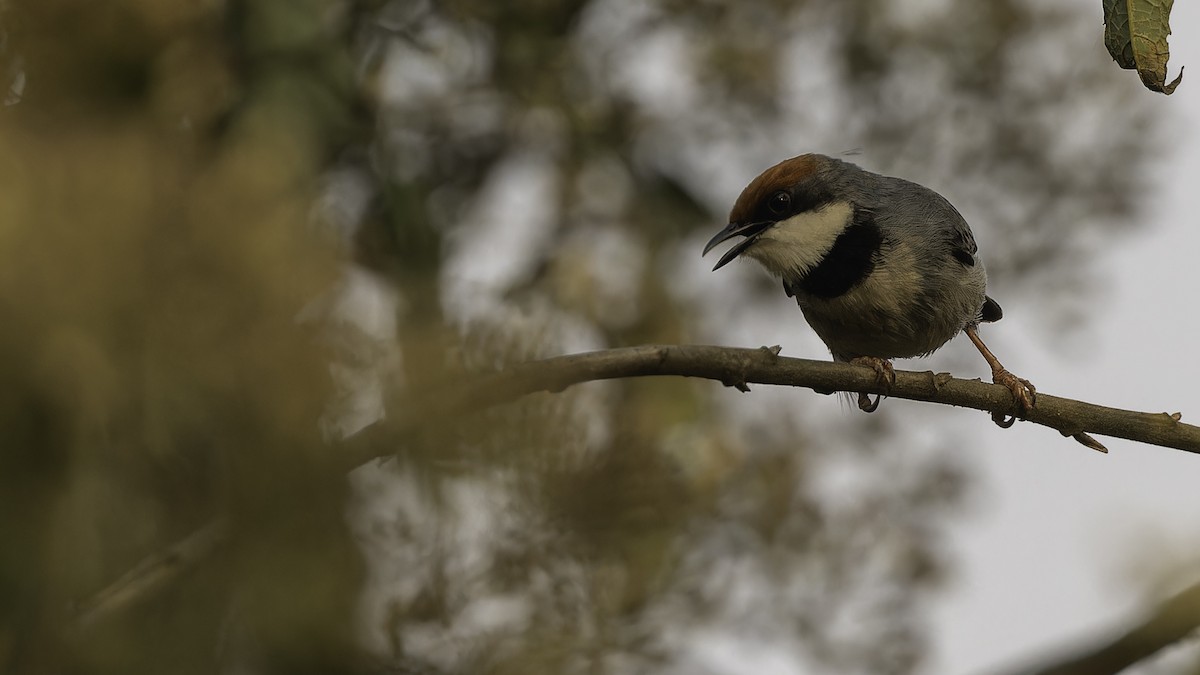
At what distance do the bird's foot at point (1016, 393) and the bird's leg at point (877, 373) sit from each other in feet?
0.79

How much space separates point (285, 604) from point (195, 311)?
0.69 ft

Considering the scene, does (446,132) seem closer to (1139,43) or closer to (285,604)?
(1139,43)

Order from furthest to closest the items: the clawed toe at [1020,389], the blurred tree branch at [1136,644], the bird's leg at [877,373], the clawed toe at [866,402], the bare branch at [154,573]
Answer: the clawed toe at [866,402], the clawed toe at [1020,389], the bird's leg at [877,373], the blurred tree branch at [1136,644], the bare branch at [154,573]

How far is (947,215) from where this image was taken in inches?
136

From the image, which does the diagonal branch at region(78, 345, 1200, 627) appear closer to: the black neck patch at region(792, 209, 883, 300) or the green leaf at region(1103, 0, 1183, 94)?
the green leaf at region(1103, 0, 1183, 94)

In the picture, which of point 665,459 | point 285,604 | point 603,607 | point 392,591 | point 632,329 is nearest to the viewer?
point 285,604

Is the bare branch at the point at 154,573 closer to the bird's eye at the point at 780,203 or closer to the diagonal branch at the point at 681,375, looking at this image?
the diagonal branch at the point at 681,375

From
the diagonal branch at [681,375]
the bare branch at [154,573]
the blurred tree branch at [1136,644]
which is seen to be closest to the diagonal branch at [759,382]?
the diagonal branch at [681,375]

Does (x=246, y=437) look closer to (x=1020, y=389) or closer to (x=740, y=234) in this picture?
(x=1020, y=389)

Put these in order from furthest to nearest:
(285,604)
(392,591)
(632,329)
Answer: (632,329), (392,591), (285,604)

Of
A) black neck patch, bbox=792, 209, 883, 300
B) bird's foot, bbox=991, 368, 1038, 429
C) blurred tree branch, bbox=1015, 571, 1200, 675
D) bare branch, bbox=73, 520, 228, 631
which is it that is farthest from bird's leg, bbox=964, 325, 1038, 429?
bare branch, bbox=73, 520, 228, 631

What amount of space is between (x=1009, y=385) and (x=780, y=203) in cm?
94

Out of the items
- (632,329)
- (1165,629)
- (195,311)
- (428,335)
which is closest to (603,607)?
(428,335)

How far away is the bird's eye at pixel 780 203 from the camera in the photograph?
11.1ft
